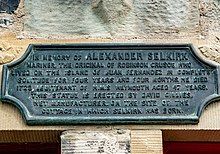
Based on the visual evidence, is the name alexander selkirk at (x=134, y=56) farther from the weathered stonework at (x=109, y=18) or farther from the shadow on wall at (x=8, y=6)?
the shadow on wall at (x=8, y=6)

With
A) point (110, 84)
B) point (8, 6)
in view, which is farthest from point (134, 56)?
point (8, 6)

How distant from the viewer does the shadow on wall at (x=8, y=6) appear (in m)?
3.06

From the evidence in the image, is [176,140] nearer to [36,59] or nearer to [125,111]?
[125,111]

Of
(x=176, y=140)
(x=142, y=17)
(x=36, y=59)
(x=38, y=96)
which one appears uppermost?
(x=142, y=17)

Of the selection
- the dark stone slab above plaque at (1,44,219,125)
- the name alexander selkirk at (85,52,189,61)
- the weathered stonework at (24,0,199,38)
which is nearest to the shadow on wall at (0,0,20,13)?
the weathered stonework at (24,0,199,38)

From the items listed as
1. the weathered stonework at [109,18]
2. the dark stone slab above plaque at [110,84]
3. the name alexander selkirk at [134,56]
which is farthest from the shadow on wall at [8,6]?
the name alexander selkirk at [134,56]

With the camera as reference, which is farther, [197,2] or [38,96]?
[197,2]

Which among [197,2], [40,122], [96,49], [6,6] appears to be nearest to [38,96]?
[40,122]

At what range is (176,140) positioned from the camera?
9.65 ft

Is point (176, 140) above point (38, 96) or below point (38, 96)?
below

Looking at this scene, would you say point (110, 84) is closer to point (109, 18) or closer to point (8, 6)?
point (109, 18)

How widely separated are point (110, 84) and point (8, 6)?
0.76 metres

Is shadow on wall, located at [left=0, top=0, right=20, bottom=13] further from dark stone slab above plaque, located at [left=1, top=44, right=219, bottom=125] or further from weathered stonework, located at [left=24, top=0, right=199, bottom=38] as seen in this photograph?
dark stone slab above plaque, located at [left=1, top=44, right=219, bottom=125]

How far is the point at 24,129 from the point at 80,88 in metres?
0.36
